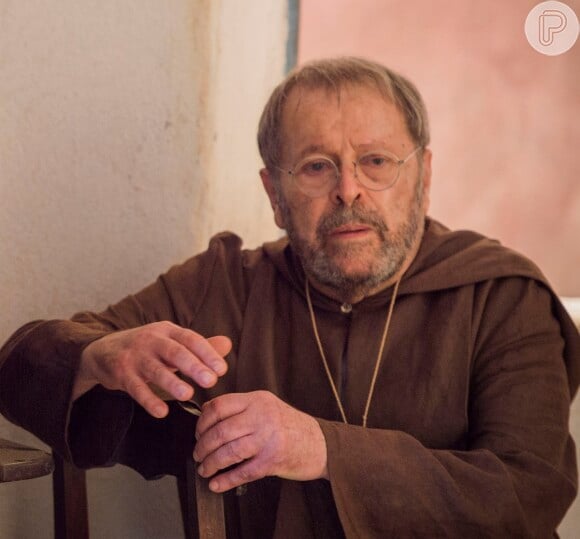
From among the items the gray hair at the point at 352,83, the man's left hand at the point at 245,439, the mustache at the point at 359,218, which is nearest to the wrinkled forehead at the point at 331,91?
the gray hair at the point at 352,83

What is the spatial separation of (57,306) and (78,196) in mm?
271

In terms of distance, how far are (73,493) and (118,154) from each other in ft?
2.82

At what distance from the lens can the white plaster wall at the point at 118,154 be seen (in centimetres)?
196

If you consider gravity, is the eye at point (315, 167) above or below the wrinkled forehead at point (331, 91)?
below

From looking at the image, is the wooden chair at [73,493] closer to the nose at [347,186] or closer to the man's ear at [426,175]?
the nose at [347,186]

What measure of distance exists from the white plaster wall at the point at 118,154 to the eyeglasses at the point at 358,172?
55 centimetres

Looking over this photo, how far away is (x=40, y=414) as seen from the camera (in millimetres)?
1601

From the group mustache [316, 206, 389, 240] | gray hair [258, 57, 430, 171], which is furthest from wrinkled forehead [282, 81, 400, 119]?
mustache [316, 206, 389, 240]

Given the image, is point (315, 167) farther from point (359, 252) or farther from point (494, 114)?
point (494, 114)

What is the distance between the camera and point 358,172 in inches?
67.1

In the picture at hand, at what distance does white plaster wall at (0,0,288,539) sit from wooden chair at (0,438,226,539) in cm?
41

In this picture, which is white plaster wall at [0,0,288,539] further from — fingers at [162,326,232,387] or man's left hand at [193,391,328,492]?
man's left hand at [193,391,328,492]

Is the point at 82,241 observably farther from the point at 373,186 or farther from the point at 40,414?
the point at 373,186

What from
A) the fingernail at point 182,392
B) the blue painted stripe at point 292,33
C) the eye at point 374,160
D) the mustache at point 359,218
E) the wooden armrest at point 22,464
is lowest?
the wooden armrest at point 22,464
